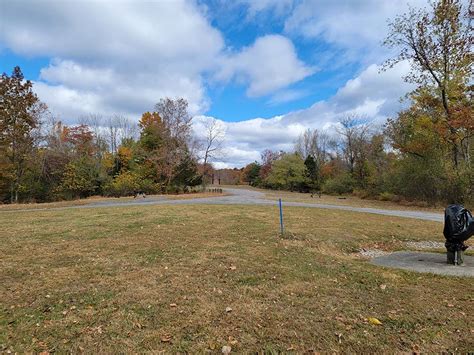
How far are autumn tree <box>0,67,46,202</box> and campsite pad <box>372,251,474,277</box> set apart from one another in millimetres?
29492

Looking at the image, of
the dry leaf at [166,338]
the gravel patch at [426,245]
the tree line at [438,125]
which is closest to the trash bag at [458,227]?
the gravel patch at [426,245]

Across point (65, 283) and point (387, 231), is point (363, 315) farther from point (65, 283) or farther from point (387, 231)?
point (387, 231)

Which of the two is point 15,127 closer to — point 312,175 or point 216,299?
point 216,299

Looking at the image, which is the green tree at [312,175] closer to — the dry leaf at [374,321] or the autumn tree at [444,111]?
the autumn tree at [444,111]

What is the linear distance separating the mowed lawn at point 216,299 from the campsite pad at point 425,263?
1.56 ft

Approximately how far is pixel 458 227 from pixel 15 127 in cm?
3072

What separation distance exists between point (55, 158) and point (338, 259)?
2999cm

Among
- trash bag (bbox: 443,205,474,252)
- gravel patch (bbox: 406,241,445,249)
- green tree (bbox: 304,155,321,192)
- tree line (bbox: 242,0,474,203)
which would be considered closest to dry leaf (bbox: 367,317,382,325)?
trash bag (bbox: 443,205,474,252)

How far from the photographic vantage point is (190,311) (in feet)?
Answer: 11.1

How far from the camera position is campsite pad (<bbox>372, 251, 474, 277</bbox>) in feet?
17.0

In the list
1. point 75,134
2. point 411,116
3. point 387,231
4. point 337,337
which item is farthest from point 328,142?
point 337,337

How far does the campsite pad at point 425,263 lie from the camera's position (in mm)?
5196

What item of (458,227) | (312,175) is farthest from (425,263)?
(312,175)

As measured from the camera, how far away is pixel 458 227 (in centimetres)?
549
